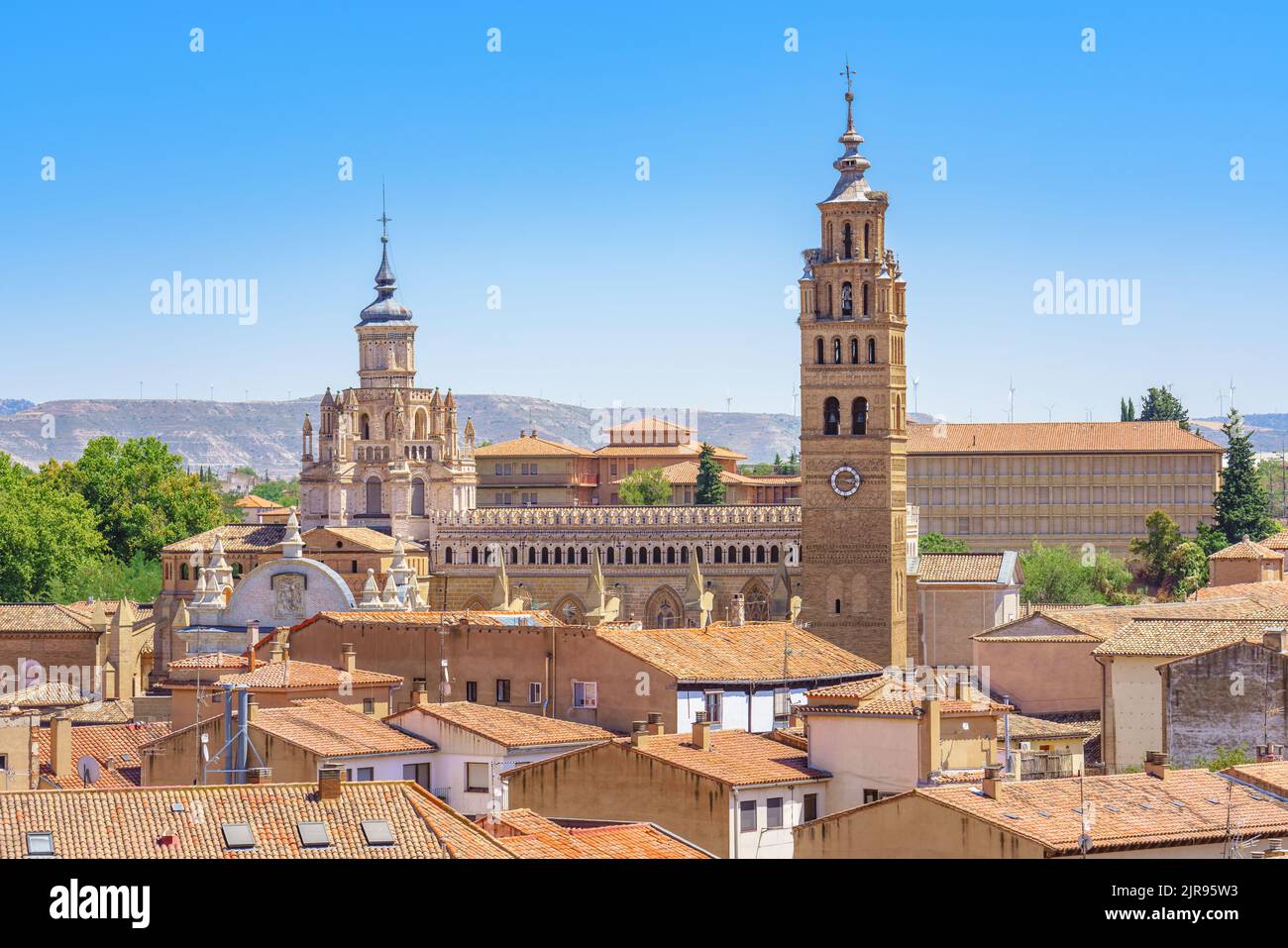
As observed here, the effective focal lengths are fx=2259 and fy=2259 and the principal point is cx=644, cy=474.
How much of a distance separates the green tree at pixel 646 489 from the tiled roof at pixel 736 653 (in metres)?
71.4

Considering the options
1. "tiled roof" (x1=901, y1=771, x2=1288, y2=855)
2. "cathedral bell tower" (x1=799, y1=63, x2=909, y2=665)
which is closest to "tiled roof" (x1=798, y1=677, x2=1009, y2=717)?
"tiled roof" (x1=901, y1=771, x2=1288, y2=855)

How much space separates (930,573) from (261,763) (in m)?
45.0

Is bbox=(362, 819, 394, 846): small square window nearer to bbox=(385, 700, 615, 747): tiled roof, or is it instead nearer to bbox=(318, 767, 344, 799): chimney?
bbox=(318, 767, 344, 799): chimney

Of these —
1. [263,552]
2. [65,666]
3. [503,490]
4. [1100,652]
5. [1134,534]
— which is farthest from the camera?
[503,490]

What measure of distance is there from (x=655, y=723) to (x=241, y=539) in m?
52.4

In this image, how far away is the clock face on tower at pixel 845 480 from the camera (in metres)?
69.8

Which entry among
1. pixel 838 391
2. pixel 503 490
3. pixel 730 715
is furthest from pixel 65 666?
pixel 503 490

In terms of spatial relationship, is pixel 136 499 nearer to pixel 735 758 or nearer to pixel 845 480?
pixel 845 480

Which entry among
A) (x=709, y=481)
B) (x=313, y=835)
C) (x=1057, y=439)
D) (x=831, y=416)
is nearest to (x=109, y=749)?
(x=313, y=835)

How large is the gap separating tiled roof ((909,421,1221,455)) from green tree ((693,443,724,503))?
377 inches

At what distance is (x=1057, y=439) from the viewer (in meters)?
110

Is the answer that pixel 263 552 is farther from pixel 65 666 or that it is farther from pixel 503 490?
pixel 503 490
